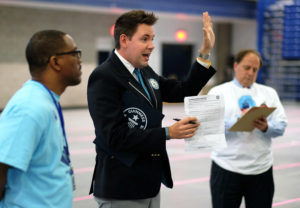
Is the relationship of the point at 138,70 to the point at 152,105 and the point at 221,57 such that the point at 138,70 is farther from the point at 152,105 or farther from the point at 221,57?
the point at 221,57

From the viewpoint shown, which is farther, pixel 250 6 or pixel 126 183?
pixel 250 6

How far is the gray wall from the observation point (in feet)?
47.4

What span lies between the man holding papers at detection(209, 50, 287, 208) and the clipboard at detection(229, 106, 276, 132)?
1.0 inches

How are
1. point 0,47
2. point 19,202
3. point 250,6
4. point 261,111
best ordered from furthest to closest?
point 250,6
point 0,47
point 261,111
point 19,202

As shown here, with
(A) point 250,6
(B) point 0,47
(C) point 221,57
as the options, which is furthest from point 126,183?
(C) point 221,57

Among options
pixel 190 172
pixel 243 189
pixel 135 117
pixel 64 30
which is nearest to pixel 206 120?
pixel 135 117

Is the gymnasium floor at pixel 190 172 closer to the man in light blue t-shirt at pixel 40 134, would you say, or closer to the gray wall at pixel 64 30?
the man in light blue t-shirt at pixel 40 134

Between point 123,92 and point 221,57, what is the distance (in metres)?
18.4

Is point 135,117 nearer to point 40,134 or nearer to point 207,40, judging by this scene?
point 40,134

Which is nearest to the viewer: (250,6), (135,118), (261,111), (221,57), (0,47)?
(135,118)

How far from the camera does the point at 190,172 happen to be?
22.4 feet

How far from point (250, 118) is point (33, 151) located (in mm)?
1983

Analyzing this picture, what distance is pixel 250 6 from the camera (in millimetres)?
17594

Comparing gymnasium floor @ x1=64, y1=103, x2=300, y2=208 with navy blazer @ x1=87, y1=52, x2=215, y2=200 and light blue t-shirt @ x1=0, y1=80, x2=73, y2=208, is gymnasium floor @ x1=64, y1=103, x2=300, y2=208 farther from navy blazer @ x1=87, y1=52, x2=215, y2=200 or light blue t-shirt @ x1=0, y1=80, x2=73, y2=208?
light blue t-shirt @ x1=0, y1=80, x2=73, y2=208
